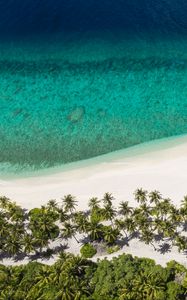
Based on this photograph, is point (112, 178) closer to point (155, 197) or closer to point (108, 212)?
point (155, 197)

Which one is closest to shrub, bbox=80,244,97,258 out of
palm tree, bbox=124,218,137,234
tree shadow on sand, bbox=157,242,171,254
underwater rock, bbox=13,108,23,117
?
palm tree, bbox=124,218,137,234

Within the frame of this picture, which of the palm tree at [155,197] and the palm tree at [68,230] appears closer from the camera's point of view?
the palm tree at [68,230]

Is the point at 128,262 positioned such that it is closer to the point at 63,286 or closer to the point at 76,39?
the point at 63,286

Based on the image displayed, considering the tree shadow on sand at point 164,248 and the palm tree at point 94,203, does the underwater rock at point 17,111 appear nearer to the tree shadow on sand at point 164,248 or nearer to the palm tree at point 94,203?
the palm tree at point 94,203

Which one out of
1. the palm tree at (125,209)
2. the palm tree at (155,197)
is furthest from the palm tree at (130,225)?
the palm tree at (155,197)

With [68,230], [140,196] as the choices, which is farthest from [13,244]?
[140,196]

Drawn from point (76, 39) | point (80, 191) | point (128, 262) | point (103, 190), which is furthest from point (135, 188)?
point (76, 39)

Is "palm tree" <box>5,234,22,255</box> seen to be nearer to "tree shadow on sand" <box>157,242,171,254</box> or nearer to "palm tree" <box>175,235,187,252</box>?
"tree shadow on sand" <box>157,242,171,254</box>
